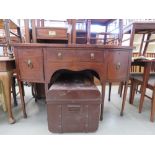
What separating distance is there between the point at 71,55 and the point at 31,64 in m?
0.38

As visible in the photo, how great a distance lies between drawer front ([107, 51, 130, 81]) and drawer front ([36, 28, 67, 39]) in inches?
25.2

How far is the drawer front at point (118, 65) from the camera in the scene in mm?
1239

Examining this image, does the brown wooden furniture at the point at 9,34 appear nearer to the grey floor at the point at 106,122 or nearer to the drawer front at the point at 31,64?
the drawer front at the point at 31,64

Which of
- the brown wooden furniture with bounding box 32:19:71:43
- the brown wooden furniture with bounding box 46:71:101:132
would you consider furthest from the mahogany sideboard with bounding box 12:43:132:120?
the brown wooden furniture with bounding box 32:19:71:43

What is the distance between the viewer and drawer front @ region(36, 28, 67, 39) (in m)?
1.48

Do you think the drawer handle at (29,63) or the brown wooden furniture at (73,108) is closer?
the brown wooden furniture at (73,108)

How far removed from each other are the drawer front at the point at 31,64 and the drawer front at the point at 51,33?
0.39 m

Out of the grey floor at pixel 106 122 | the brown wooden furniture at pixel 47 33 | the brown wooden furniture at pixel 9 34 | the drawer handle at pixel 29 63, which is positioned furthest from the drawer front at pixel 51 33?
the grey floor at pixel 106 122

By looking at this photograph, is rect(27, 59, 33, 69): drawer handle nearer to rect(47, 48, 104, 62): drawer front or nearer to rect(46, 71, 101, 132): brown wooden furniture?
rect(47, 48, 104, 62): drawer front

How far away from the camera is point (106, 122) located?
4.46ft
